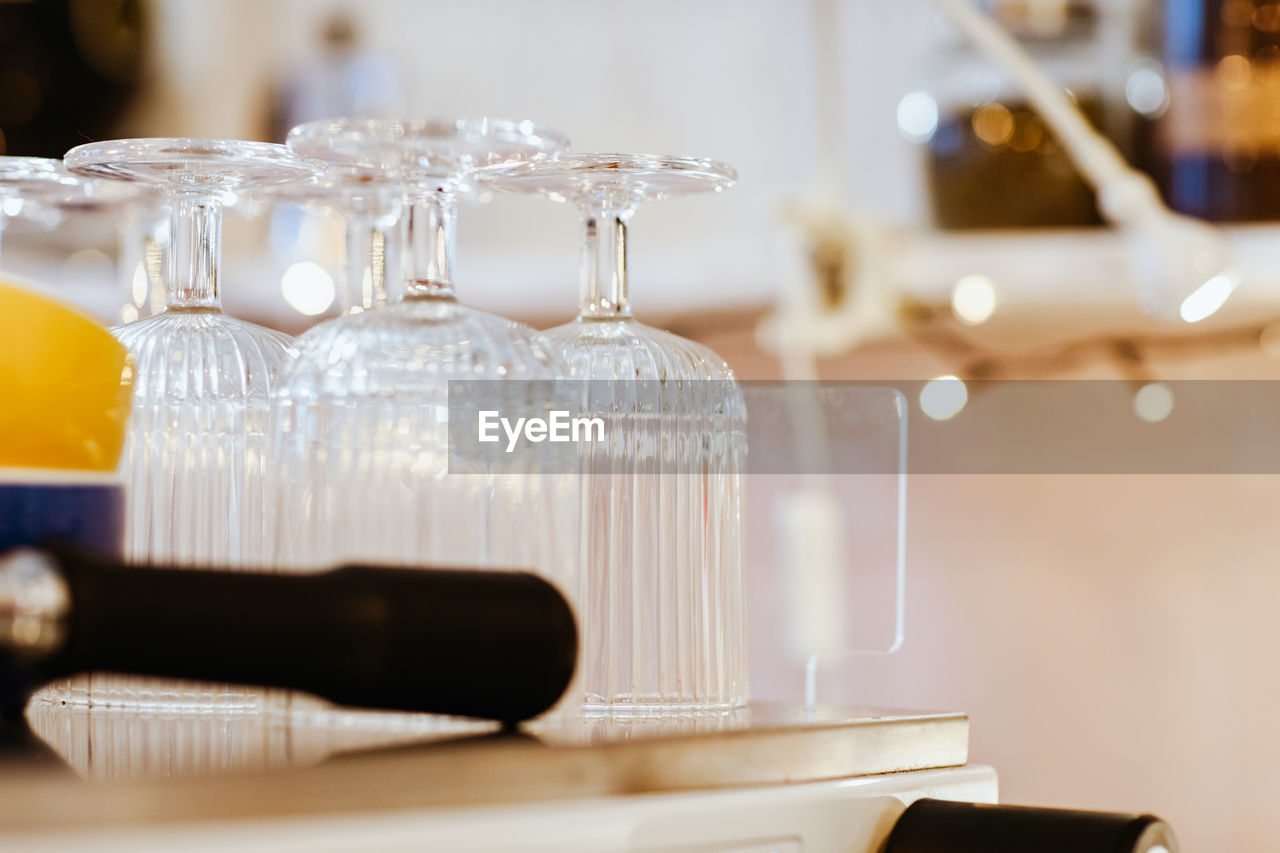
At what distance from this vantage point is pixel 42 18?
121 cm

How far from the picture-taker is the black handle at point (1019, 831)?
0.34m

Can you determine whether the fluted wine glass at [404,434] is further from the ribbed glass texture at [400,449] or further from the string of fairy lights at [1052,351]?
the string of fairy lights at [1052,351]

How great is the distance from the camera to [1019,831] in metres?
0.36

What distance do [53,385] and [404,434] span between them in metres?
0.08

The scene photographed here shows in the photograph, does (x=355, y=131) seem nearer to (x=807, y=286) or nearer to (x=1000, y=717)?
(x=807, y=286)

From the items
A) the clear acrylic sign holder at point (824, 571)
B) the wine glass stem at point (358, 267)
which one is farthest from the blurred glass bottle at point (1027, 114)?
the wine glass stem at point (358, 267)

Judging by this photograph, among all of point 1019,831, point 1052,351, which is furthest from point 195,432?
point 1052,351

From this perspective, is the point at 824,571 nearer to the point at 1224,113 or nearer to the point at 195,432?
the point at 1224,113

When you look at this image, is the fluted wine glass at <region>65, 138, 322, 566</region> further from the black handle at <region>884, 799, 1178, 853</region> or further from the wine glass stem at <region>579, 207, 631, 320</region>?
the black handle at <region>884, 799, 1178, 853</region>

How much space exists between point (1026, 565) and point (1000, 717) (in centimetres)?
12

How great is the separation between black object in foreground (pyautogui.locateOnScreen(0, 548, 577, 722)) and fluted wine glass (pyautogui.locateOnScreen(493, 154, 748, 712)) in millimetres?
85

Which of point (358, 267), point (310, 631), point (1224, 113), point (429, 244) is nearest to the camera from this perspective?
point (310, 631)

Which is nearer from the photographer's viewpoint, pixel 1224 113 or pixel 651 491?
pixel 651 491

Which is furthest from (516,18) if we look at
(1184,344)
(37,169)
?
(37,169)
